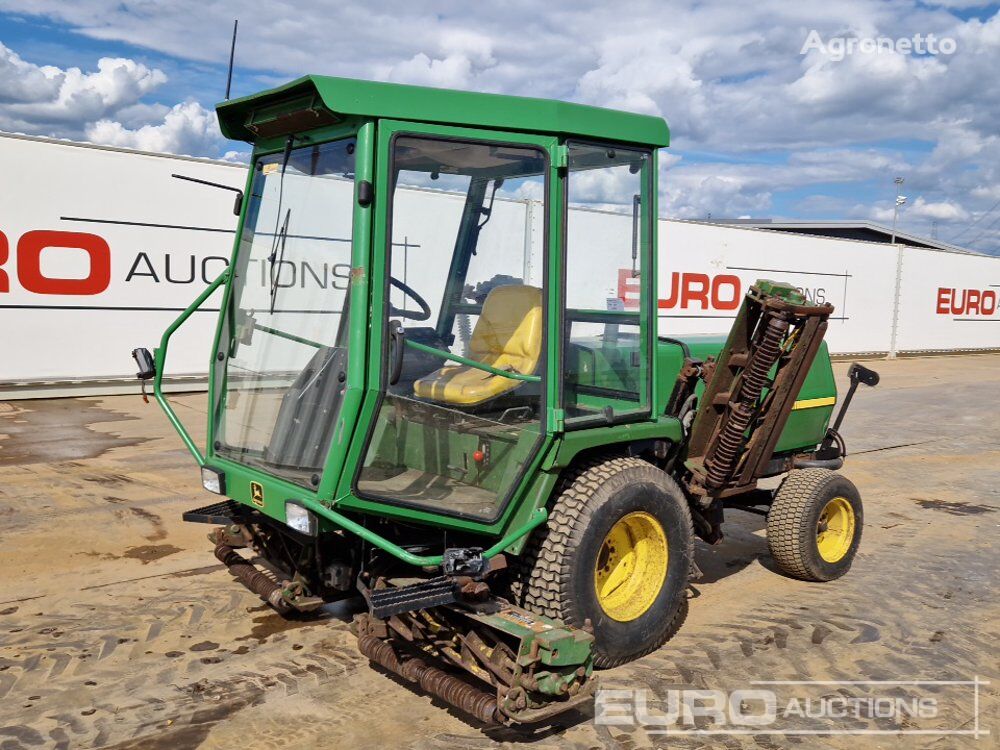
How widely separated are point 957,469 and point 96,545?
7.71 m

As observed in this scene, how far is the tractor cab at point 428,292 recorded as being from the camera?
329cm

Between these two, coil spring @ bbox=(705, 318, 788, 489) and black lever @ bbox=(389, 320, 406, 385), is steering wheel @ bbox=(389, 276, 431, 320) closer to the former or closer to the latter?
black lever @ bbox=(389, 320, 406, 385)

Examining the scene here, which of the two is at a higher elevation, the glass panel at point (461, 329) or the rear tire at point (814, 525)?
the glass panel at point (461, 329)

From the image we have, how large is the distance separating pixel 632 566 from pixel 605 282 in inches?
51.2

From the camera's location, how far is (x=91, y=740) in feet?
10.6

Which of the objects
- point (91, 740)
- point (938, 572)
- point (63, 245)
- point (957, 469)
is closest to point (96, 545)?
point (91, 740)

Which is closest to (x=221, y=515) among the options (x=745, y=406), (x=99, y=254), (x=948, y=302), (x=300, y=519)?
(x=300, y=519)

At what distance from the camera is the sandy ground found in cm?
341

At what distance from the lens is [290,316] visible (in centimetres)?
377

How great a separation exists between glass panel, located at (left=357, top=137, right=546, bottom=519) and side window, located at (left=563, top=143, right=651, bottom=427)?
0.19m

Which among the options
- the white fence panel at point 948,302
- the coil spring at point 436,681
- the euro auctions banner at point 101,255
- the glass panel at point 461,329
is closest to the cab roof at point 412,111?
the glass panel at point 461,329

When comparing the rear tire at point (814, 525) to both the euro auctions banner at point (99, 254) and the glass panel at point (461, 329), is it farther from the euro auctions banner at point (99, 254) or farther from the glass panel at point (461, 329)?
the euro auctions banner at point (99, 254)

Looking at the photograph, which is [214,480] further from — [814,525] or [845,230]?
[845,230]

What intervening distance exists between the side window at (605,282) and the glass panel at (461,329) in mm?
187
